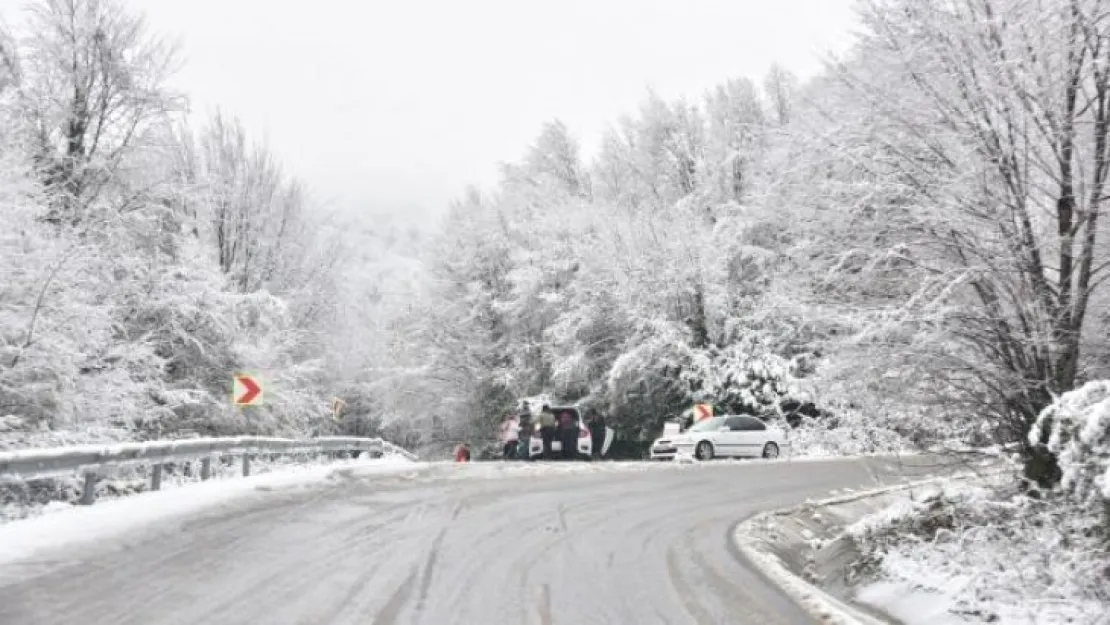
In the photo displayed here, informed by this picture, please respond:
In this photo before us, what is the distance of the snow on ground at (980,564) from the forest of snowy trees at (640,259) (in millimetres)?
849

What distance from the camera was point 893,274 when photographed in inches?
411

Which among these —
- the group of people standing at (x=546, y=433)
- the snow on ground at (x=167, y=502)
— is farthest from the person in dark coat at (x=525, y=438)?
the snow on ground at (x=167, y=502)

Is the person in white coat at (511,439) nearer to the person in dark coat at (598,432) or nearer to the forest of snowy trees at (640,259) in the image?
the person in dark coat at (598,432)

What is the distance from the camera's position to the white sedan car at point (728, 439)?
28.0 meters

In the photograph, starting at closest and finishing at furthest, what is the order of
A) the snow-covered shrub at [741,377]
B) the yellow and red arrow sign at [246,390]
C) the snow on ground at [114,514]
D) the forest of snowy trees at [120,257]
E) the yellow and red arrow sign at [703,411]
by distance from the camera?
1. the snow on ground at [114,514]
2. the forest of snowy trees at [120,257]
3. the yellow and red arrow sign at [246,390]
4. the yellow and red arrow sign at [703,411]
5. the snow-covered shrub at [741,377]

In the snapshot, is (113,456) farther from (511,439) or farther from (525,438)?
(511,439)

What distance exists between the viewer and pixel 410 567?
8.29m

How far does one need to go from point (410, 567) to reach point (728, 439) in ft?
69.6

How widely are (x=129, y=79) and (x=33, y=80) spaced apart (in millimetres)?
2095

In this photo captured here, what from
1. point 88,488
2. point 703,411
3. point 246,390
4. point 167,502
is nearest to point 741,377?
point 703,411

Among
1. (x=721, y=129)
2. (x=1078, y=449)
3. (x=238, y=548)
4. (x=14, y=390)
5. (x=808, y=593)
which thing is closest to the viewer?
(x=1078, y=449)

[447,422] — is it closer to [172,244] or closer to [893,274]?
[172,244]

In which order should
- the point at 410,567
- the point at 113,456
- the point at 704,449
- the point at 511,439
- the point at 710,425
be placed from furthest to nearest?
the point at 710,425 < the point at 704,449 < the point at 511,439 < the point at 113,456 < the point at 410,567

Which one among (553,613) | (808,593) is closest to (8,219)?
(553,613)
